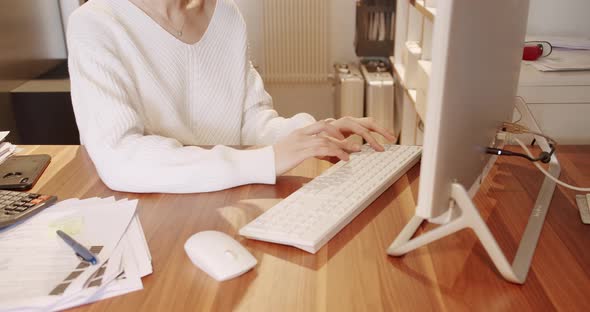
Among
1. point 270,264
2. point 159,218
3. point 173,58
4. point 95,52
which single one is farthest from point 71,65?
point 270,264

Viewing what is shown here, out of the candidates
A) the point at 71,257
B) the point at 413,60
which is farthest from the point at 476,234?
the point at 413,60

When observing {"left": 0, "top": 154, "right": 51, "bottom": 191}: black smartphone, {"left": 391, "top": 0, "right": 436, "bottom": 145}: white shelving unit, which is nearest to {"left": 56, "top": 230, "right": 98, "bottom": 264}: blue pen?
{"left": 0, "top": 154, "right": 51, "bottom": 191}: black smartphone

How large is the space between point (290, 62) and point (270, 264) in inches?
108

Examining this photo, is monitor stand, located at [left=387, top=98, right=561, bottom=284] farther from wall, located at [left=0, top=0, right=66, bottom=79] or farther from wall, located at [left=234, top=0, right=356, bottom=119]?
wall, located at [left=234, top=0, right=356, bottom=119]

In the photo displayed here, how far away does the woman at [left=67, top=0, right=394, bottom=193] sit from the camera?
1.04 meters

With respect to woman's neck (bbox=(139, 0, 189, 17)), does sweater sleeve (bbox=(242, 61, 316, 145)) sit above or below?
below

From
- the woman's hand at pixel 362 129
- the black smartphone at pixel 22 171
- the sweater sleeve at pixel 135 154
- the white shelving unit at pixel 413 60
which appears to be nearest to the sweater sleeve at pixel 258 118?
the woman's hand at pixel 362 129

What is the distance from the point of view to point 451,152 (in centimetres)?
72

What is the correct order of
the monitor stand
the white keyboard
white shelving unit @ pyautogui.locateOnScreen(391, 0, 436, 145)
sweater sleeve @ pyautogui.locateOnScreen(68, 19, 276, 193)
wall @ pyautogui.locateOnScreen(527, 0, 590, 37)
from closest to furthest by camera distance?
the monitor stand < the white keyboard < sweater sleeve @ pyautogui.locateOnScreen(68, 19, 276, 193) < wall @ pyautogui.locateOnScreen(527, 0, 590, 37) < white shelving unit @ pyautogui.locateOnScreen(391, 0, 436, 145)

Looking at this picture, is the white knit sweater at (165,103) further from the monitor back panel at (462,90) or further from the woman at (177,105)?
the monitor back panel at (462,90)

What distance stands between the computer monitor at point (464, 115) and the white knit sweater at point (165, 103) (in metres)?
0.38

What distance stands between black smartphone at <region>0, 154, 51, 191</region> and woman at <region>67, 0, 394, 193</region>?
0.13m

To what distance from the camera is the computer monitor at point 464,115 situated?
65cm

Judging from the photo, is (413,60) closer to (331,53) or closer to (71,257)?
(331,53)
